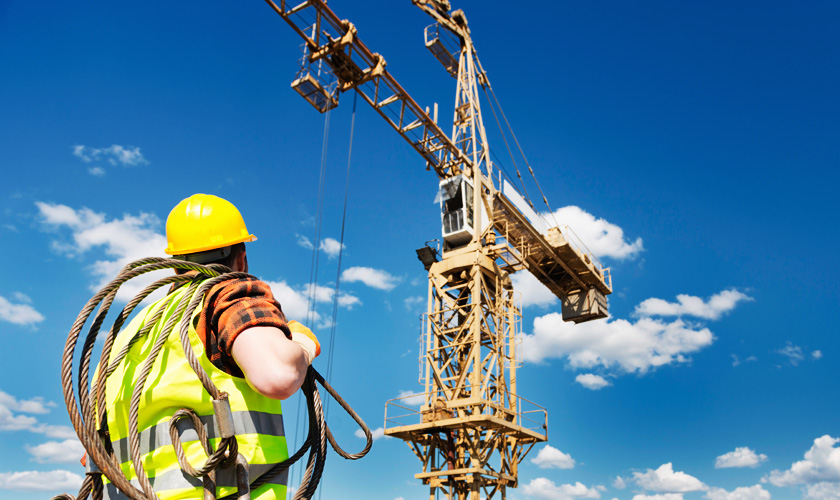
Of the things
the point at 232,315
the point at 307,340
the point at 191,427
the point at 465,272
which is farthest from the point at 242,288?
the point at 465,272

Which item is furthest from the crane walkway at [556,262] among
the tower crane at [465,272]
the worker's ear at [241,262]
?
the worker's ear at [241,262]

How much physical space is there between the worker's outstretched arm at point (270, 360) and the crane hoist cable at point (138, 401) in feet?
0.47

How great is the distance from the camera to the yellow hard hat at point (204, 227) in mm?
2768

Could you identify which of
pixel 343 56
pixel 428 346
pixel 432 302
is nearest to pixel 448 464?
pixel 428 346

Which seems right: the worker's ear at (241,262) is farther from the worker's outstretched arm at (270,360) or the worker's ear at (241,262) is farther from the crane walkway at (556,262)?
the crane walkway at (556,262)

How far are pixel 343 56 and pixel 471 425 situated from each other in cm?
1140

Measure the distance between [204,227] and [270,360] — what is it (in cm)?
88

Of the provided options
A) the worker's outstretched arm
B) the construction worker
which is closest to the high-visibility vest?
the construction worker

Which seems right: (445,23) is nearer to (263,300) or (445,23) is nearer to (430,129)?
(430,129)

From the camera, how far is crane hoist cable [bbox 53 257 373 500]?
219cm

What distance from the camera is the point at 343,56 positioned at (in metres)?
19.9

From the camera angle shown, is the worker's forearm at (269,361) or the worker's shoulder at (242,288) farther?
the worker's shoulder at (242,288)

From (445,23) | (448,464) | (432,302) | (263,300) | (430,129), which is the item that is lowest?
(263,300)

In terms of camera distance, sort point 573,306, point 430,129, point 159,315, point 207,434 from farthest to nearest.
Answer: point 573,306 < point 430,129 < point 159,315 < point 207,434
